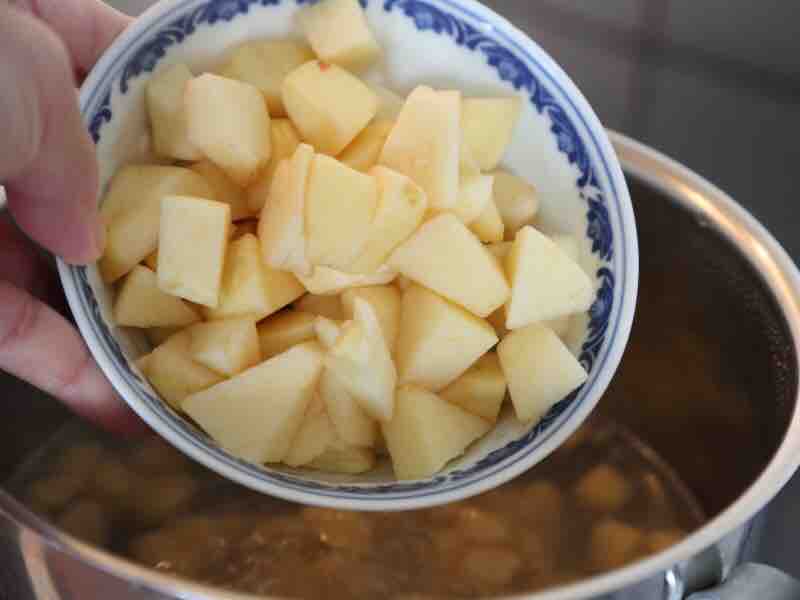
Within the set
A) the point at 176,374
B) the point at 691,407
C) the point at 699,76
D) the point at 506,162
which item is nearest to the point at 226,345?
the point at 176,374

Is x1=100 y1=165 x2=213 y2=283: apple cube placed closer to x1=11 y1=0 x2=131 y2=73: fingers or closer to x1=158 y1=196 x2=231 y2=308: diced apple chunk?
x1=158 y1=196 x2=231 y2=308: diced apple chunk

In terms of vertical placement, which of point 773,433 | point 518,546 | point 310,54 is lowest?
point 518,546

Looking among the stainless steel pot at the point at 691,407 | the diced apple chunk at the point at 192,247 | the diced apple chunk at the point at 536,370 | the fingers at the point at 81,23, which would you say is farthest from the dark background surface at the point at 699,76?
the diced apple chunk at the point at 192,247

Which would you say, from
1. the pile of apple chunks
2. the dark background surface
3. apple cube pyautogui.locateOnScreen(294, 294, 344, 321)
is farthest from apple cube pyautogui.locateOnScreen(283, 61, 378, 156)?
the dark background surface

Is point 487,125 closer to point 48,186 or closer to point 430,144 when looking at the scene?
point 430,144

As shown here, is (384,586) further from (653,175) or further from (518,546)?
(653,175)

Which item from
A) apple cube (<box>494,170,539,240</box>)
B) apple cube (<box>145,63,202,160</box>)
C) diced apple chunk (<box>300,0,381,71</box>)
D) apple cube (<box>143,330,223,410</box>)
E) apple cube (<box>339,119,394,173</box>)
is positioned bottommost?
apple cube (<box>143,330,223,410</box>)

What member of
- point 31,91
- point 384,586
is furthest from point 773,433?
point 31,91
